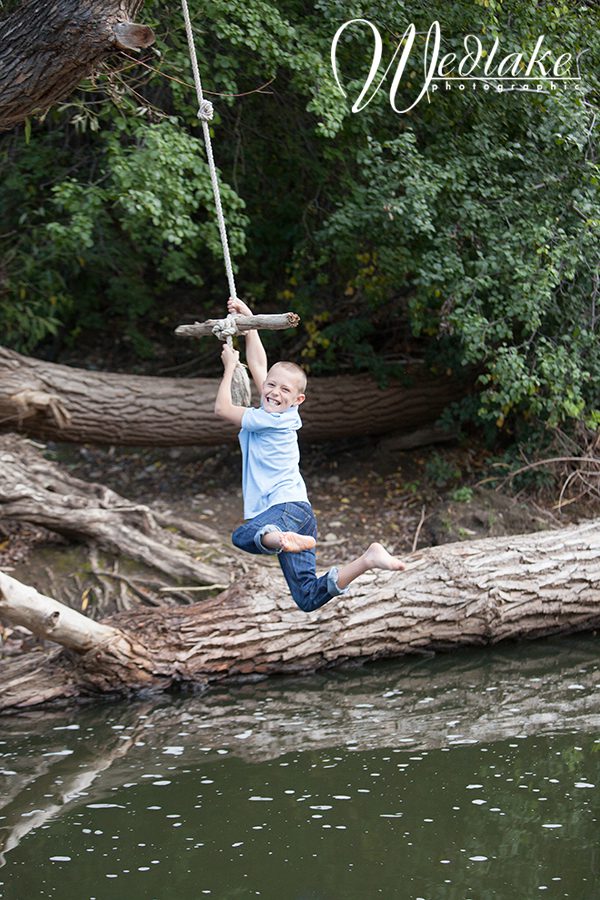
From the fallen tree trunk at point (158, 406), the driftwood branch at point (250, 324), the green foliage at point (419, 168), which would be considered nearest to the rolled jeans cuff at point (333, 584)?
the driftwood branch at point (250, 324)

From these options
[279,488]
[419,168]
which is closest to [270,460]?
[279,488]

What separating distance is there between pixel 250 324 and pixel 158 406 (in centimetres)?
460

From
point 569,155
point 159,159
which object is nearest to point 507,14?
point 569,155

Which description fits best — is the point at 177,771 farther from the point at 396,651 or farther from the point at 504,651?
the point at 504,651

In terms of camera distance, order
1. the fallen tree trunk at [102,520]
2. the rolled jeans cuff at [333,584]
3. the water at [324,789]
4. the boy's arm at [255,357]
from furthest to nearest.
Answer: the fallen tree trunk at [102,520]
the boy's arm at [255,357]
the rolled jeans cuff at [333,584]
the water at [324,789]

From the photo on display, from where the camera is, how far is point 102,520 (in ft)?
26.6

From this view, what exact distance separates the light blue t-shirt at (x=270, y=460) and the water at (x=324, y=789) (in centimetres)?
137

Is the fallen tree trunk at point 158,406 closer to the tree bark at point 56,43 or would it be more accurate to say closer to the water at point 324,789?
the water at point 324,789

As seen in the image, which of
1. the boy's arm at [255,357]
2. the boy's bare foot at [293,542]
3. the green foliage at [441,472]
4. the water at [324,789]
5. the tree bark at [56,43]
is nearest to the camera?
the water at [324,789]

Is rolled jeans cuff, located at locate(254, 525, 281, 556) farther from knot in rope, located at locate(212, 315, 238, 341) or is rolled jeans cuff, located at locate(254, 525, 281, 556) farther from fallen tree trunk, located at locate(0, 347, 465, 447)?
fallen tree trunk, located at locate(0, 347, 465, 447)

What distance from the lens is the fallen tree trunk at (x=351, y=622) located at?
266 inches

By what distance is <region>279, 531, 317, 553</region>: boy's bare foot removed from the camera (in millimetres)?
4895

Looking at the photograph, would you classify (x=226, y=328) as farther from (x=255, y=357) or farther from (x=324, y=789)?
(x=324, y=789)

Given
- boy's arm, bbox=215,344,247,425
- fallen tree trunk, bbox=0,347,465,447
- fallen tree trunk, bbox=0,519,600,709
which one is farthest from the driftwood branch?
fallen tree trunk, bbox=0,347,465,447
